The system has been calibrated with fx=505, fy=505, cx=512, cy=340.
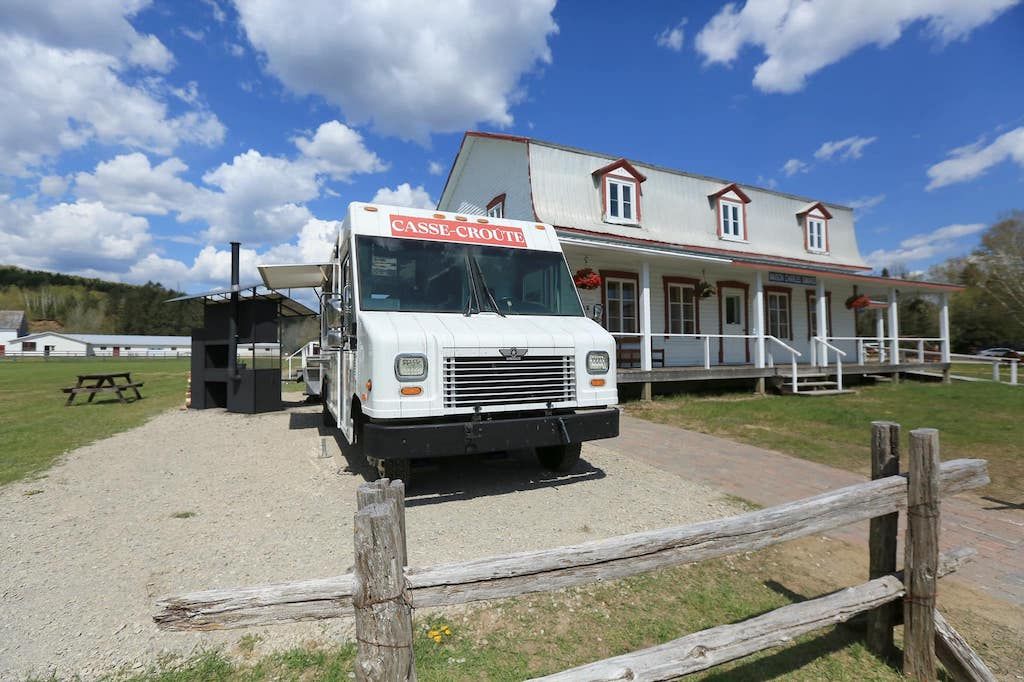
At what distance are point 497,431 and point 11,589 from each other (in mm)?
3559

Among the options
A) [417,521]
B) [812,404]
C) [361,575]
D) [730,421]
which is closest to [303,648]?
[361,575]

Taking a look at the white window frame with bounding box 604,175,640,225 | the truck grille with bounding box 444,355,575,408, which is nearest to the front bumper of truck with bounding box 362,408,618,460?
the truck grille with bounding box 444,355,575,408

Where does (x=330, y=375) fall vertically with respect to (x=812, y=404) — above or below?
above

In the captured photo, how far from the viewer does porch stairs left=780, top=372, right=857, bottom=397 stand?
13.6 meters

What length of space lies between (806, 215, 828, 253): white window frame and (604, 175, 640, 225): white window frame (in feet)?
28.0

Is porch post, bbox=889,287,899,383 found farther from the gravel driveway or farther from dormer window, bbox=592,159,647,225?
the gravel driveway

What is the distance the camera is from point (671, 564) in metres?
2.30

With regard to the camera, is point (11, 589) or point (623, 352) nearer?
point (11, 589)

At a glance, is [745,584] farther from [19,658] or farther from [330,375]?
[330,375]

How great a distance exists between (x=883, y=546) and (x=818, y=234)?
20356 millimetres

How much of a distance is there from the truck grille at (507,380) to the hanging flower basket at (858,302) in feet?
56.4

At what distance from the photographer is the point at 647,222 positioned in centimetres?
1569

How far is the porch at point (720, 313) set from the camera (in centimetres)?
1293

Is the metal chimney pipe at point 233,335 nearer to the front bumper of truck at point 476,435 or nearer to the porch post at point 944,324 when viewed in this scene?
the front bumper of truck at point 476,435
